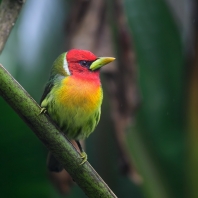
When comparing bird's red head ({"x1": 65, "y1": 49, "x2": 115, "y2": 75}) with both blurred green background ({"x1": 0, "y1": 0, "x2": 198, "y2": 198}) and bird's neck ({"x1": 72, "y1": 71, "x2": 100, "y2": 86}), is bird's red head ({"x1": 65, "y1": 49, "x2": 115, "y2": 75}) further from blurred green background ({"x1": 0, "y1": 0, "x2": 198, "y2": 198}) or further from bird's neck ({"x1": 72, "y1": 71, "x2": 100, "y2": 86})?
blurred green background ({"x1": 0, "y1": 0, "x2": 198, "y2": 198})

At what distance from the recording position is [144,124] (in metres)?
2.71

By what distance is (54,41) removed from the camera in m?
3.29

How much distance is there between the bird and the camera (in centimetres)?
193

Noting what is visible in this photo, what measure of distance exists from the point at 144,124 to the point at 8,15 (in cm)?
111

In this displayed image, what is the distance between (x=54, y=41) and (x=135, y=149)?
0.98 m

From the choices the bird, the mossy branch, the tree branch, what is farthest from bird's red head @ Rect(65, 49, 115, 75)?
the mossy branch

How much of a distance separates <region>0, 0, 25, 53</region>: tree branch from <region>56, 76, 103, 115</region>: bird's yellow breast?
0.29 meters

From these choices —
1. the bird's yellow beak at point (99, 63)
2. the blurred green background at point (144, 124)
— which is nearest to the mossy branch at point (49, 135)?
the bird's yellow beak at point (99, 63)

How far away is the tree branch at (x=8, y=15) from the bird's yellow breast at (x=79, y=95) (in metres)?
0.29

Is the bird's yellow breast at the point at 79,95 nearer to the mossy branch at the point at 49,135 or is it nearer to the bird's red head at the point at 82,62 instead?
the bird's red head at the point at 82,62

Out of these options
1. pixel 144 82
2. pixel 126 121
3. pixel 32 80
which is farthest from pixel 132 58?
pixel 32 80

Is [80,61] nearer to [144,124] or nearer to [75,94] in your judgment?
[75,94]

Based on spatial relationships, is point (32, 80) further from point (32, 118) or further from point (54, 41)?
point (32, 118)

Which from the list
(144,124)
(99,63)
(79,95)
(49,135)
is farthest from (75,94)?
(144,124)
